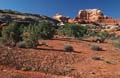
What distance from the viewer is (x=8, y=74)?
1364 cm

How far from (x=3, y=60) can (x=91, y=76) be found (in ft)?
16.5

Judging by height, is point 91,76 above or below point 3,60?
below

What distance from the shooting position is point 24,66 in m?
16.5

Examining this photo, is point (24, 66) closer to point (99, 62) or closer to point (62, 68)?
point (62, 68)

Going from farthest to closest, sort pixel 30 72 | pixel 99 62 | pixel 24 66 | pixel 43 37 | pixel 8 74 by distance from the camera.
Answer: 1. pixel 43 37
2. pixel 99 62
3. pixel 24 66
4. pixel 30 72
5. pixel 8 74

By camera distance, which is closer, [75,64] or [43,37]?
[75,64]

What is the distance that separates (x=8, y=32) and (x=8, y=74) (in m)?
18.4

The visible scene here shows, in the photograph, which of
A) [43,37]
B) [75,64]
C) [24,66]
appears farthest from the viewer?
[43,37]

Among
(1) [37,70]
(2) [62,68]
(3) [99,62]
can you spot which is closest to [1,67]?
(1) [37,70]

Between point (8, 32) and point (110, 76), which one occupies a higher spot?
point (8, 32)

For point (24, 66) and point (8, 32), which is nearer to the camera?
point (24, 66)

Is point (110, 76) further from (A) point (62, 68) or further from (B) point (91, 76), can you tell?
(A) point (62, 68)

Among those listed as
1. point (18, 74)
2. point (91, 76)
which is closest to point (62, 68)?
point (91, 76)

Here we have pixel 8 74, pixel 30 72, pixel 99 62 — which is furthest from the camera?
pixel 99 62
